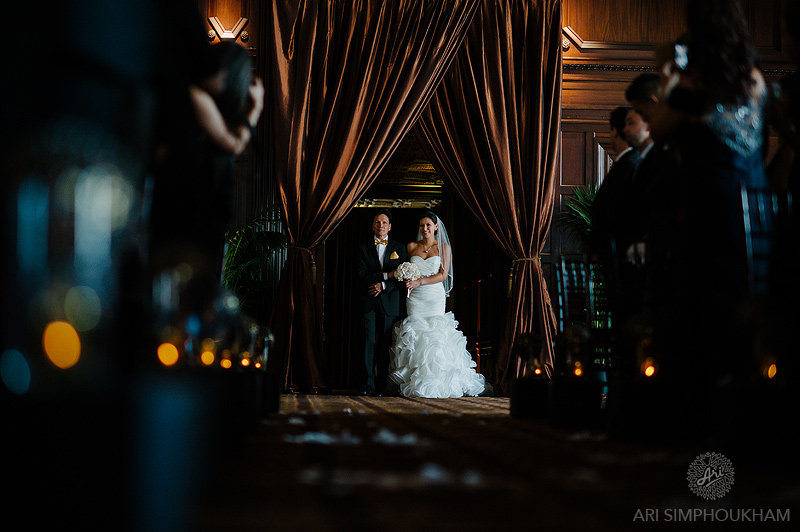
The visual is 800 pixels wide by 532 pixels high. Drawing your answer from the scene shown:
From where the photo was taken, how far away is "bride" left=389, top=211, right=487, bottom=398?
6.49 m

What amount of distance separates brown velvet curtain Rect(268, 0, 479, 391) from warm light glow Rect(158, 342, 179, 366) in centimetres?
547

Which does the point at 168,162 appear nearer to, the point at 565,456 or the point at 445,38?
the point at 565,456

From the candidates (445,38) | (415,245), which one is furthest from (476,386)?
(445,38)

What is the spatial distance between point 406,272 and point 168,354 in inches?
228

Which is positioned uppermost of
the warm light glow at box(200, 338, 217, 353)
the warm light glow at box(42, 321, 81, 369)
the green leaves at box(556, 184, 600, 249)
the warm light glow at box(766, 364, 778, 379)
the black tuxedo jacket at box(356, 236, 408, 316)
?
the green leaves at box(556, 184, 600, 249)

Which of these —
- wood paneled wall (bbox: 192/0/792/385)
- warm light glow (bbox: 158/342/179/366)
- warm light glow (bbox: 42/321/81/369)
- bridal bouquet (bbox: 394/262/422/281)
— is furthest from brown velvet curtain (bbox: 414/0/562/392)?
warm light glow (bbox: 42/321/81/369)

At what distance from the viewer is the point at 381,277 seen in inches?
279

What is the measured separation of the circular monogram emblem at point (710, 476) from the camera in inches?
51.6

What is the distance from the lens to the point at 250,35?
718 centimetres

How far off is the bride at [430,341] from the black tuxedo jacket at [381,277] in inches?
4.9

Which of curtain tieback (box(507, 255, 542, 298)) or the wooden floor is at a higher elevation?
curtain tieback (box(507, 255, 542, 298))

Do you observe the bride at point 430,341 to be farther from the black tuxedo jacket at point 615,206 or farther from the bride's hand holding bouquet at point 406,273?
the black tuxedo jacket at point 615,206

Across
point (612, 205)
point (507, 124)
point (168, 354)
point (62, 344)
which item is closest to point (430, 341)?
point (507, 124)

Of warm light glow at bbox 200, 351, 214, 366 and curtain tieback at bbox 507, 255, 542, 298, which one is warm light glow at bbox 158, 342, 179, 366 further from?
curtain tieback at bbox 507, 255, 542, 298
